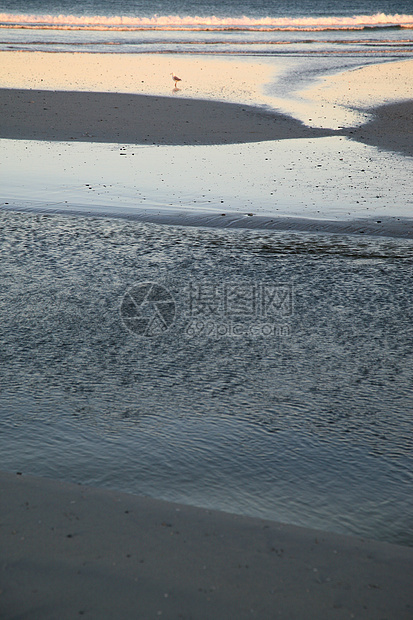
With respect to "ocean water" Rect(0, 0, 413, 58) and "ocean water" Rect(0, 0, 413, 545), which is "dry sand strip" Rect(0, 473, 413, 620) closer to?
"ocean water" Rect(0, 0, 413, 545)

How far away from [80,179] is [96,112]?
204 inches

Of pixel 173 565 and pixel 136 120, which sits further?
pixel 136 120

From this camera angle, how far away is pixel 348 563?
264 cm

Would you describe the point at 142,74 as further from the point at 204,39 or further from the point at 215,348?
the point at 215,348

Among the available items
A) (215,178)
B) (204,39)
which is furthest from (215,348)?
(204,39)

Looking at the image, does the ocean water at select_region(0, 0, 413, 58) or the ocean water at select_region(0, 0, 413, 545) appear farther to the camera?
the ocean water at select_region(0, 0, 413, 58)

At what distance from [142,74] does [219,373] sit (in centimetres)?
1761

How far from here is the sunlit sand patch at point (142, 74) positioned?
16628 mm

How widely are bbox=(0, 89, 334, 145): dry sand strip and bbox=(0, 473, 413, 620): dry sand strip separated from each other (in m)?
9.69

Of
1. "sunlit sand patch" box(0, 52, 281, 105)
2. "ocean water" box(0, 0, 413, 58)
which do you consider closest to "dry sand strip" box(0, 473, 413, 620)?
"sunlit sand patch" box(0, 52, 281, 105)

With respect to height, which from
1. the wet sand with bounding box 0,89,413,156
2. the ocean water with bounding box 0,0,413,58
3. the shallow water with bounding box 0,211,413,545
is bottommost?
the shallow water with bounding box 0,211,413,545

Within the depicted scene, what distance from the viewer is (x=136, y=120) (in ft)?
43.4

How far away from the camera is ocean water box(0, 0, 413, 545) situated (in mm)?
3305

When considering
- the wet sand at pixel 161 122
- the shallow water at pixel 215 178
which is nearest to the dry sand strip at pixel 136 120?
the wet sand at pixel 161 122
